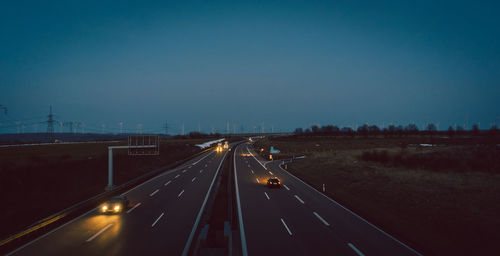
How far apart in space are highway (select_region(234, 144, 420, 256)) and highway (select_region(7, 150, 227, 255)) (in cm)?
408

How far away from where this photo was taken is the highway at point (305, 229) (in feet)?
44.5

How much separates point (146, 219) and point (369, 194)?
22.8 m

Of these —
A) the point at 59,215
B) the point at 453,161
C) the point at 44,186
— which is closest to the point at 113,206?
the point at 59,215

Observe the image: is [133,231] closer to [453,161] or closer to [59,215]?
[59,215]

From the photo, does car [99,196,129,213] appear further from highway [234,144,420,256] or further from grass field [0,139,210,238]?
highway [234,144,420,256]

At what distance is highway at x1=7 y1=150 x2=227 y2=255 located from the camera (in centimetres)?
1367

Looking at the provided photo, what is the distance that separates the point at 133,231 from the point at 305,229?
11.3 meters

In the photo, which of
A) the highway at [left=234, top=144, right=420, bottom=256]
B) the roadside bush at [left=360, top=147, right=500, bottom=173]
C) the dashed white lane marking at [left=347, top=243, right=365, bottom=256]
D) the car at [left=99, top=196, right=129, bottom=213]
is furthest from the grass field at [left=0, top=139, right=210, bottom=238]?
the roadside bush at [left=360, top=147, right=500, bottom=173]

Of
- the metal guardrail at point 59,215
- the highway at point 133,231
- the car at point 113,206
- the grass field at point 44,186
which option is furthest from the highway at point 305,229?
the grass field at point 44,186

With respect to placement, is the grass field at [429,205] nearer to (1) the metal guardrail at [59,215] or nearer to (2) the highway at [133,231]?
(2) the highway at [133,231]

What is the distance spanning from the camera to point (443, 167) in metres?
47.6

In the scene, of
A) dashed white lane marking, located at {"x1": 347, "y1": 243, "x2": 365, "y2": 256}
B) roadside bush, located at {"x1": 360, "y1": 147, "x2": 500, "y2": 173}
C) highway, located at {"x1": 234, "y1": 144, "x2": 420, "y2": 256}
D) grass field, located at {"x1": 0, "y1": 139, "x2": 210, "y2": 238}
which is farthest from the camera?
roadside bush, located at {"x1": 360, "y1": 147, "x2": 500, "y2": 173}

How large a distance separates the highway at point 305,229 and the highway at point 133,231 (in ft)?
13.4

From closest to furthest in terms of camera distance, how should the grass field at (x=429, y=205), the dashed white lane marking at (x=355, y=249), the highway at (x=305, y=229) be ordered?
the dashed white lane marking at (x=355, y=249), the highway at (x=305, y=229), the grass field at (x=429, y=205)
